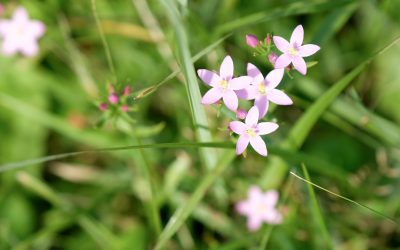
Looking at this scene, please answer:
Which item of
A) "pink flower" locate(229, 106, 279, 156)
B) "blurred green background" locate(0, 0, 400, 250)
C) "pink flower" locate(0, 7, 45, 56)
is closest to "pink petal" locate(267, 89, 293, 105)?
"pink flower" locate(229, 106, 279, 156)

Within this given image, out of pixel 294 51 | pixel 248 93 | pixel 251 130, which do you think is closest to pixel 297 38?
pixel 294 51

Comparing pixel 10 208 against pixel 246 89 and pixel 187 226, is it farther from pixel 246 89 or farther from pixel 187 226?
pixel 246 89

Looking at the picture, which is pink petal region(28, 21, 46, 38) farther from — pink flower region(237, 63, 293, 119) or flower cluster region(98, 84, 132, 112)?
pink flower region(237, 63, 293, 119)

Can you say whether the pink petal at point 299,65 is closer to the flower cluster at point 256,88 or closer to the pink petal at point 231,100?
the flower cluster at point 256,88

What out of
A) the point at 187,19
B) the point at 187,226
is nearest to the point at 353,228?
the point at 187,226

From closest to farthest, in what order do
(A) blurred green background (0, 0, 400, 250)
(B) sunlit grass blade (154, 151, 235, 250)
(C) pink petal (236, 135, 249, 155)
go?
(C) pink petal (236, 135, 249, 155) < (B) sunlit grass blade (154, 151, 235, 250) < (A) blurred green background (0, 0, 400, 250)

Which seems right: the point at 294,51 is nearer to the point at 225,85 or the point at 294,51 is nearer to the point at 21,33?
the point at 225,85

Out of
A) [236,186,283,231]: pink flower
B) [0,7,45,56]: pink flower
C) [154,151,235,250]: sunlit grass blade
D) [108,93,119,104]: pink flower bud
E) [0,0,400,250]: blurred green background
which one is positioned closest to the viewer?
[108,93,119,104]: pink flower bud
